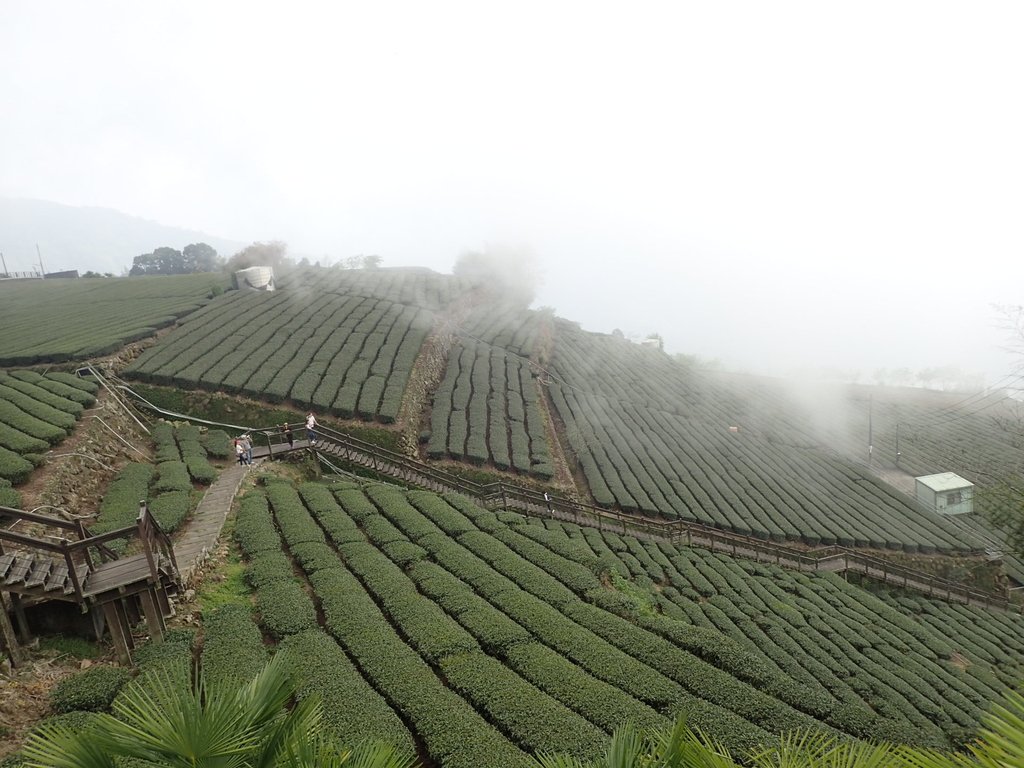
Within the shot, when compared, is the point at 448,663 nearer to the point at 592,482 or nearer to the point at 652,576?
the point at 652,576

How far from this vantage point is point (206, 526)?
552 inches

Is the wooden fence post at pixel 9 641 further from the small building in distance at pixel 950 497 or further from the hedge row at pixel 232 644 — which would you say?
the small building in distance at pixel 950 497

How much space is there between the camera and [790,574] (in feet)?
73.5

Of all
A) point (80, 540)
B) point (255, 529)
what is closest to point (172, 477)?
point (255, 529)

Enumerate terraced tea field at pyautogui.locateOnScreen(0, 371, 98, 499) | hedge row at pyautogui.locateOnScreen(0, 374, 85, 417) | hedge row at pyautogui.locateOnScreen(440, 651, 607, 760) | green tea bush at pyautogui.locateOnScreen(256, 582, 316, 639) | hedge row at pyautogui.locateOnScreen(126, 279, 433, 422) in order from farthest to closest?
hedge row at pyautogui.locateOnScreen(126, 279, 433, 422), hedge row at pyautogui.locateOnScreen(0, 374, 85, 417), terraced tea field at pyautogui.locateOnScreen(0, 371, 98, 499), green tea bush at pyautogui.locateOnScreen(256, 582, 316, 639), hedge row at pyautogui.locateOnScreen(440, 651, 607, 760)

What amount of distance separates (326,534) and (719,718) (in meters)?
10.3

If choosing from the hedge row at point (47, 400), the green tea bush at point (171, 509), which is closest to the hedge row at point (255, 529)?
the green tea bush at point (171, 509)

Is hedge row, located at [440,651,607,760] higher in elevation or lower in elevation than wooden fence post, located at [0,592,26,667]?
lower

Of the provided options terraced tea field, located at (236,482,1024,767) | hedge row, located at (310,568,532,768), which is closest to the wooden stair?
terraced tea field, located at (236,482,1024,767)

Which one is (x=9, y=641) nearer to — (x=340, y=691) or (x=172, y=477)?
(x=340, y=691)

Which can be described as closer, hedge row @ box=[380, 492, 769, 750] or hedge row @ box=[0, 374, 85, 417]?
hedge row @ box=[380, 492, 769, 750]

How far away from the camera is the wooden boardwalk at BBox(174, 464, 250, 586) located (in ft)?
39.1

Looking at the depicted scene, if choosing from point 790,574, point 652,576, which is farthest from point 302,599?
point 790,574

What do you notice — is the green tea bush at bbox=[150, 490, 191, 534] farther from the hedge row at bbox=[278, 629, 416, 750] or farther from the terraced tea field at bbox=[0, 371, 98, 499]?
the hedge row at bbox=[278, 629, 416, 750]
